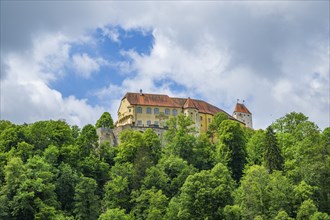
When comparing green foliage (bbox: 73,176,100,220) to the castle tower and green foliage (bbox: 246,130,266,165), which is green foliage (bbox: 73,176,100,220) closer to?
green foliage (bbox: 246,130,266,165)

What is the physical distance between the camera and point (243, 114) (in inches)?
5669

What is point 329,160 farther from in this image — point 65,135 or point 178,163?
point 65,135

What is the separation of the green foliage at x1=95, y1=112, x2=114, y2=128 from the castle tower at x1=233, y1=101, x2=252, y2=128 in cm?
4323

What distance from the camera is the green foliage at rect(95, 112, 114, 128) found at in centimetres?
10919

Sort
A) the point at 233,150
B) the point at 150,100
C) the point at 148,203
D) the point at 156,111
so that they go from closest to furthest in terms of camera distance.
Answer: the point at 148,203
the point at 233,150
the point at 156,111
the point at 150,100

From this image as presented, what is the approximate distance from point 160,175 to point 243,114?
2714 inches

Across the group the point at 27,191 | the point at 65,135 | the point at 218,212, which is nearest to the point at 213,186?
the point at 218,212

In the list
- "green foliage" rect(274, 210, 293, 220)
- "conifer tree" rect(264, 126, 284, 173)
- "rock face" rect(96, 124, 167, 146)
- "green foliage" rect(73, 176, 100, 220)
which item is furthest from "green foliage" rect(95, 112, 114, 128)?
"green foliage" rect(274, 210, 293, 220)

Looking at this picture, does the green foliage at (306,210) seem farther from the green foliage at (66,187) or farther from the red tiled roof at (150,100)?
the red tiled roof at (150,100)

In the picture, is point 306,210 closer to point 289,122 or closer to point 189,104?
point 289,122

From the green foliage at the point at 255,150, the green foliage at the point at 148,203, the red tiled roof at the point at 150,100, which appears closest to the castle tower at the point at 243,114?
the red tiled roof at the point at 150,100

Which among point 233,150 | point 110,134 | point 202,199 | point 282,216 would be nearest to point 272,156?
point 233,150

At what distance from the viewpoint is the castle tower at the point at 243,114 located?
14325cm

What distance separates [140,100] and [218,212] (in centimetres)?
5508
